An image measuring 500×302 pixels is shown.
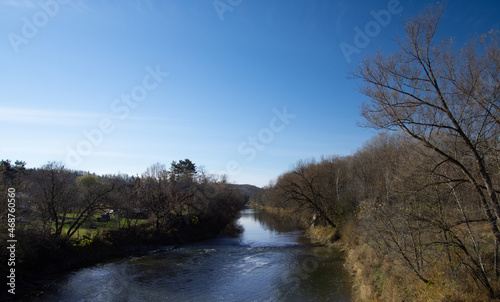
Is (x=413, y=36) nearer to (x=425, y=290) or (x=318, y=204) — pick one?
(x=425, y=290)

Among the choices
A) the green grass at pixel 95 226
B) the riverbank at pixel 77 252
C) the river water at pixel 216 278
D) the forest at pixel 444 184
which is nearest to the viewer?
the forest at pixel 444 184

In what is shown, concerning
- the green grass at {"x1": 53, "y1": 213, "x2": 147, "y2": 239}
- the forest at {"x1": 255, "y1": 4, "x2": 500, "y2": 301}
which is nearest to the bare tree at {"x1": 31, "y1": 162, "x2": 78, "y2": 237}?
the green grass at {"x1": 53, "y1": 213, "x2": 147, "y2": 239}

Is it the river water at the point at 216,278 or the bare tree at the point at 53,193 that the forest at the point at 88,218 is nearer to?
the bare tree at the point at 53,193

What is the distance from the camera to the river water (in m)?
14.5

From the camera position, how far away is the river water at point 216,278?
571 inches

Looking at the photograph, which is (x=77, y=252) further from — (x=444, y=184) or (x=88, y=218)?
(x=444, y=184)

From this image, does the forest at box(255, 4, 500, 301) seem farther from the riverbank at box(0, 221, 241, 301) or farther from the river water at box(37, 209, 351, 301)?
the riverbank at box(0, 221, 241, 301)

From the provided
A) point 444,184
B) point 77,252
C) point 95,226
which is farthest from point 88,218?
point 444,184

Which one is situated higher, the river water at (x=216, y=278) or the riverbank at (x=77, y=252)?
the riverbank at (x=77, y=252)

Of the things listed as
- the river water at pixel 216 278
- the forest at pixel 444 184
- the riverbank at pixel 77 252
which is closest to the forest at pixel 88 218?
the riverbank at pixel 77 252

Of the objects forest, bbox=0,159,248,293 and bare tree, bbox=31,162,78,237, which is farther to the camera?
bare tree, bbox=31,162,78,237

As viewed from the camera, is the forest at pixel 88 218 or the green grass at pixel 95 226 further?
the green grass at pixel 95 226

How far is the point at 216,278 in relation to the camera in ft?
58.6

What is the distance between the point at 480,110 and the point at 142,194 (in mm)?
33477
